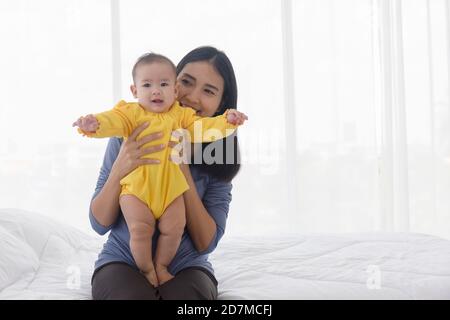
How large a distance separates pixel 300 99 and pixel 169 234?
2452 millimetres

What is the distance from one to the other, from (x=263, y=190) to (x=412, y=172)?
105cm

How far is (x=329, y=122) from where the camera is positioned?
364 cm

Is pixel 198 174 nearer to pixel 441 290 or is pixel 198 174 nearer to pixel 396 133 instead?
pixel 441 290

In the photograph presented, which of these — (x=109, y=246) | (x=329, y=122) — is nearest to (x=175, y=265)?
(x=109, y=246)

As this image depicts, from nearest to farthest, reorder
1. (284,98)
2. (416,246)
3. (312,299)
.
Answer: (312,299)
(416,246)
(284,98)

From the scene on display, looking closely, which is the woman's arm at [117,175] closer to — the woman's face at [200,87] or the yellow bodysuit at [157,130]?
the yellow bodysuit at [157,130]

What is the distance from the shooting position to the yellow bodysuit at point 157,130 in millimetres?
1323

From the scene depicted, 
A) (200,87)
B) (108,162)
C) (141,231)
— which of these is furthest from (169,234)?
(200,87)

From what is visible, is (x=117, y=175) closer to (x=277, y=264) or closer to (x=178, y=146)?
(x=178, y=146)

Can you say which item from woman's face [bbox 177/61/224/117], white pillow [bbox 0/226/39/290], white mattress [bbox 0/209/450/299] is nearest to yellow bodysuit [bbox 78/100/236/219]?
woman's face [bbox 177/61/224/117]

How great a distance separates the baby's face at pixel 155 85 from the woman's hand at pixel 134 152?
0.20ft

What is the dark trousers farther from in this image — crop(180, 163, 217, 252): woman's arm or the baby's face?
the baby's face

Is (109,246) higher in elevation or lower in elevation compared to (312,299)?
higher

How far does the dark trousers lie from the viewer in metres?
1.24
